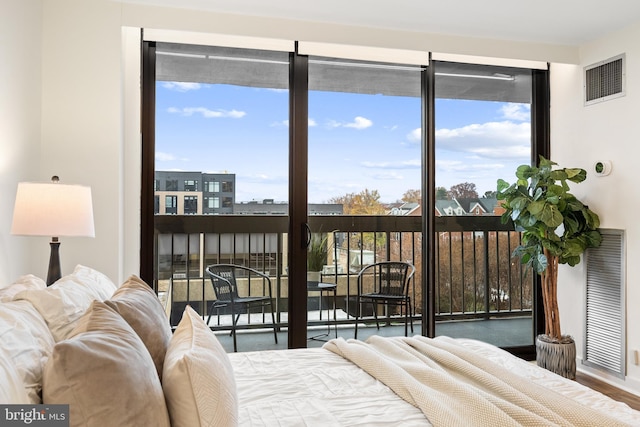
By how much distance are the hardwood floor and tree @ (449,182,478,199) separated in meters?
1.61

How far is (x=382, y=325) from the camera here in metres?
3.97

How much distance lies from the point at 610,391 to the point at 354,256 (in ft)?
6.68

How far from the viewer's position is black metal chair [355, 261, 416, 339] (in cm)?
394

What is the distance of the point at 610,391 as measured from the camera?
3551 mm

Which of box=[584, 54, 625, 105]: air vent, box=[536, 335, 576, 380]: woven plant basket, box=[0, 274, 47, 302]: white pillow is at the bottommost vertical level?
box=[536, 335, 576, 380]: woven plant basket

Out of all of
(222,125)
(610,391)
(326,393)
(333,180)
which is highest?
(222,125)

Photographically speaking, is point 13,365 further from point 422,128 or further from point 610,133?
point 610,133

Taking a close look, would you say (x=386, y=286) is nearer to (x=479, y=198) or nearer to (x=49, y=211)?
(x=479, y=198)

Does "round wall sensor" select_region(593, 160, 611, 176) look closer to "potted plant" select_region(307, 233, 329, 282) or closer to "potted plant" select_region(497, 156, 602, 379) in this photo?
"potted plant" select_region(497, 156, 602, 379)

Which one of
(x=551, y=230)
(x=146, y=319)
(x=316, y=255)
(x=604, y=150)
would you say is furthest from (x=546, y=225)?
(x=146, y=319)

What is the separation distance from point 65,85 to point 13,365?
2.49m

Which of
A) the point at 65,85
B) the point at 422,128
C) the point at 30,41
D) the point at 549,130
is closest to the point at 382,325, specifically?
the point at 422,128

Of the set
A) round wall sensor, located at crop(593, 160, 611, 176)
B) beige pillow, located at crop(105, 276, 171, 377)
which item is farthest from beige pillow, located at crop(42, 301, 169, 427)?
round wall sensor, located at crop(593, 160, 611, 176)

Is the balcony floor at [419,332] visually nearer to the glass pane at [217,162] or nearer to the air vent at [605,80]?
the glass pane at [217,162]
